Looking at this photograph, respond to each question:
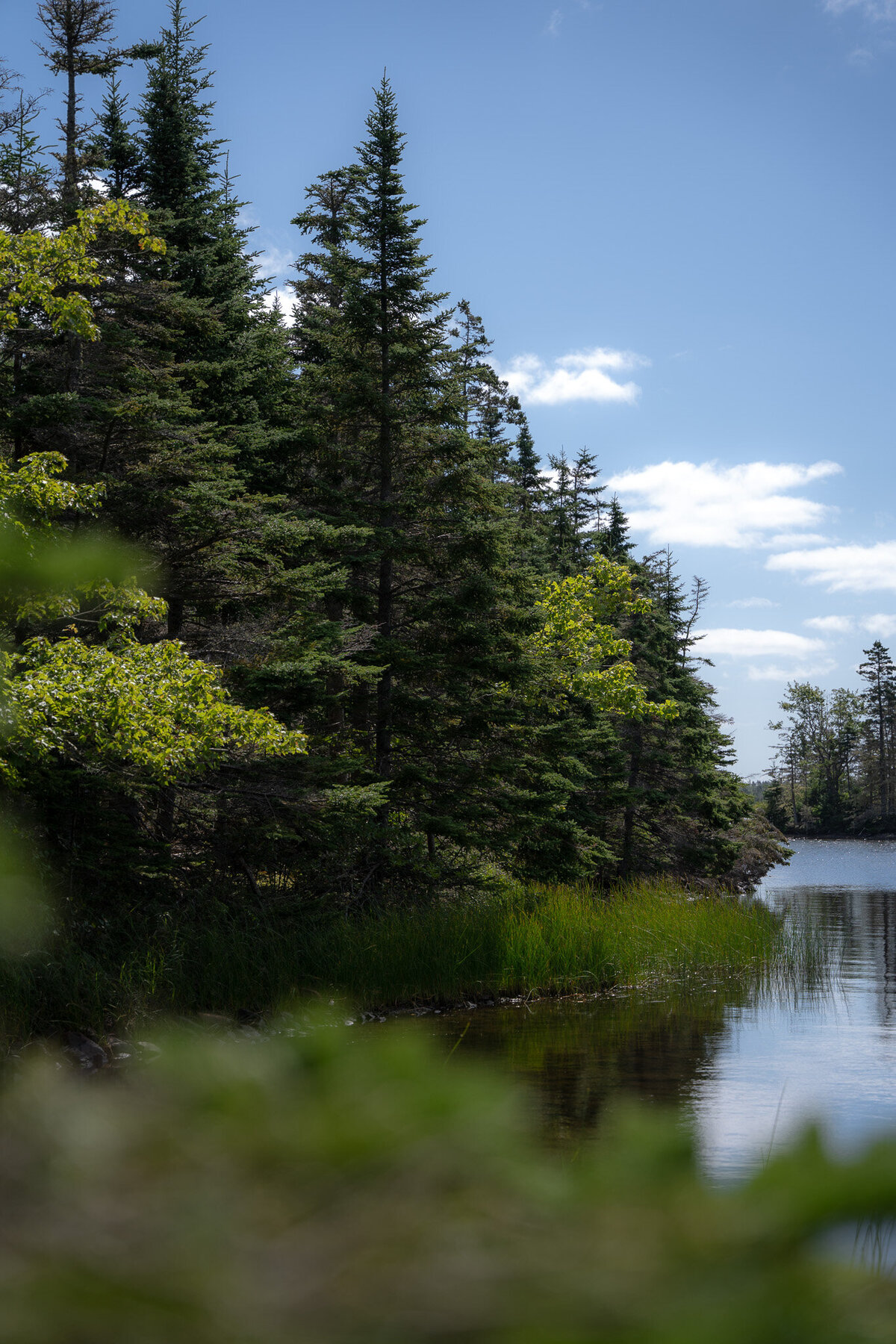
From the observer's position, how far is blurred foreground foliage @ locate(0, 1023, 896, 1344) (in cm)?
46

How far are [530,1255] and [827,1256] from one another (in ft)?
0.50

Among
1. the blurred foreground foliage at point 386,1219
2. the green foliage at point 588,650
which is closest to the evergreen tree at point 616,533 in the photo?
the green foliage at point 588,650

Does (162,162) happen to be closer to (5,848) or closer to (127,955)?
(127,955)

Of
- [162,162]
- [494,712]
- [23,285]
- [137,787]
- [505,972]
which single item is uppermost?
[162,162]

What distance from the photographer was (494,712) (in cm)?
2002

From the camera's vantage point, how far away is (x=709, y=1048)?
40.2 ft

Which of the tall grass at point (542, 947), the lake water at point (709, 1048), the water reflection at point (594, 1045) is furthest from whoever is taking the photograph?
the tall grass at point (542, 947)

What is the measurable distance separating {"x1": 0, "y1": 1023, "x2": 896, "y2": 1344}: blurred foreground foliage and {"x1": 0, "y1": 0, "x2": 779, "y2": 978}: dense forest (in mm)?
9515

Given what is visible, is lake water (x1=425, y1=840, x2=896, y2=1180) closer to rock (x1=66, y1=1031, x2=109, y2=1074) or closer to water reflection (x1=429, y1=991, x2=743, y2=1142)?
water reflection (x1=429, y1=991, x2=743, y2=1142)

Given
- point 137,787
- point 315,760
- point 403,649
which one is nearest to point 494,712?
point 403,649

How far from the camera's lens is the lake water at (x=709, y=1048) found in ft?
31.7

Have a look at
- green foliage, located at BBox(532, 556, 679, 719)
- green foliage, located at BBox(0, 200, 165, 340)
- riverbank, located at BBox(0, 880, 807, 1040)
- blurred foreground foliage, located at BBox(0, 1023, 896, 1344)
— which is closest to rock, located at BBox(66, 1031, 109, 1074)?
riverbank, located at BBox(0, 880, 807, 1040)

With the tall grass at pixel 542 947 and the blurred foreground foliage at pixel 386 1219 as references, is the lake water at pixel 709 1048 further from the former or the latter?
the blurred foreground foliage at pixel 386 1219

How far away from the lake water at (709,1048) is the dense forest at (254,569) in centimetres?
444
